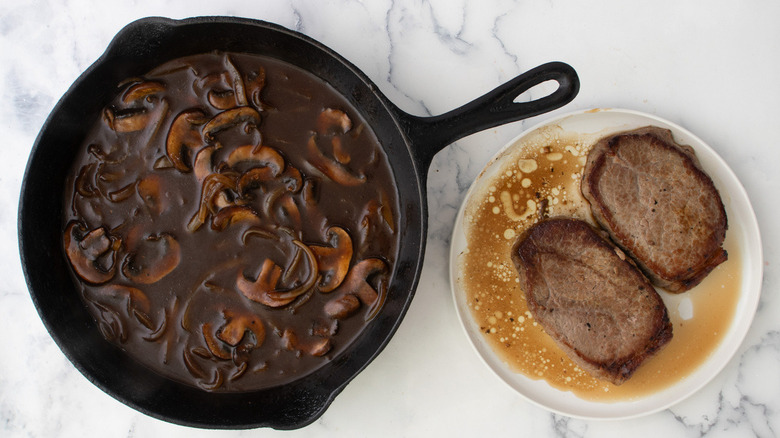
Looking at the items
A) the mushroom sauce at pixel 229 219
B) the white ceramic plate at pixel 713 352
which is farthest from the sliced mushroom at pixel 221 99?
the white ceramic plate at pixel 713 352

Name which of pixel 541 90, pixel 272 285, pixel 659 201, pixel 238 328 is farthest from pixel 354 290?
pixel 659 201

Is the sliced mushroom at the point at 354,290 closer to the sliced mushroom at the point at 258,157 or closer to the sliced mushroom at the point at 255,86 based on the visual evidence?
the sliced mushroom at the point at 258,157

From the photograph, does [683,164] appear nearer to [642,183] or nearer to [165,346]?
[642,183]

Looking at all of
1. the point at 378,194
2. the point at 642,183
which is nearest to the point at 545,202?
the point at 642,183

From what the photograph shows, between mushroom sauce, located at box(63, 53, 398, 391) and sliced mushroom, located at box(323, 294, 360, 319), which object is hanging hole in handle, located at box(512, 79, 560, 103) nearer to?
mushroom sauce, located at box(63, 53, 398, 391)

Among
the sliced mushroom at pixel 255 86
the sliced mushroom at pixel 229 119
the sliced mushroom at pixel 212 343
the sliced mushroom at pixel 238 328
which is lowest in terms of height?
the sliced mushroom at pixel 212 343

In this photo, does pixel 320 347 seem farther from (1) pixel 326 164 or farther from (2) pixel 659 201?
(2) pixel 659 201
